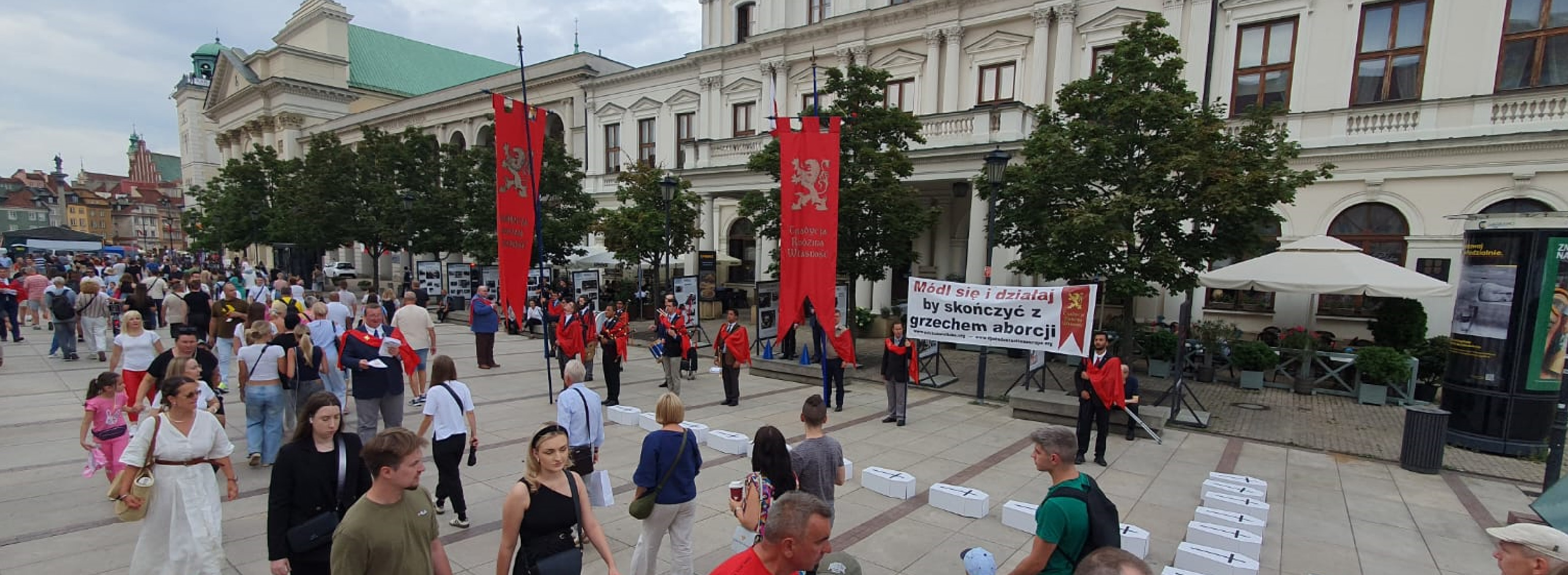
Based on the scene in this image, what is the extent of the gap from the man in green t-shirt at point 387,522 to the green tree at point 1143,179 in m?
10.8

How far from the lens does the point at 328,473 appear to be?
3561 mm

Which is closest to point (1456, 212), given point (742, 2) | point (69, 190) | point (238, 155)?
point (742, 2)

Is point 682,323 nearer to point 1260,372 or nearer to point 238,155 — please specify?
point 1260,372

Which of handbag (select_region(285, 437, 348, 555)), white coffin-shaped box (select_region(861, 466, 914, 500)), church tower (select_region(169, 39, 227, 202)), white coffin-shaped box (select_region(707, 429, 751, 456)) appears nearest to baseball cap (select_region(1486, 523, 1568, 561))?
white coffin-shaped box (select_region(861, 466, 914, 500))

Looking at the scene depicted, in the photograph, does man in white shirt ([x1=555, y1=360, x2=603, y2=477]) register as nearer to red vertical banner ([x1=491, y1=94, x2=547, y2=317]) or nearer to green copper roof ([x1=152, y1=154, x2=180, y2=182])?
red vertical banner ([x1=491, y1=94, x2=547, y2=317])

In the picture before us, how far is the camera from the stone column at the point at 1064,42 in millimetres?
20453

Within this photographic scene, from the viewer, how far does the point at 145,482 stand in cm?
398

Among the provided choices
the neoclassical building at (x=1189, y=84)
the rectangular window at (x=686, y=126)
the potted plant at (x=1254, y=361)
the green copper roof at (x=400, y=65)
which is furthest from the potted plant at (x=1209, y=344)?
the green copper roof at (x=400, y=65)

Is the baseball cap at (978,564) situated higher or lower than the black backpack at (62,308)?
higher

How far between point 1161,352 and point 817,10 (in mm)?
18888

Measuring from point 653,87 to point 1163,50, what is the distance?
24594 mm

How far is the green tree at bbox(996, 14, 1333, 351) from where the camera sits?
11.2 m

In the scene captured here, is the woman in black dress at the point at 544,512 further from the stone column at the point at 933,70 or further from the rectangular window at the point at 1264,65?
the stone column at the point at 933,70

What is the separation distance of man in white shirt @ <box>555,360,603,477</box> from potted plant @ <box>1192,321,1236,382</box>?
46.2 feet
